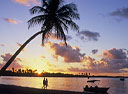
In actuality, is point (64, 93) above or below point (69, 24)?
below

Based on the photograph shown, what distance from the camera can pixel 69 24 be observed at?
14773 mm

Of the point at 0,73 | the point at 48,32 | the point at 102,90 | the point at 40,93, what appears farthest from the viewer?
the point at 102,90

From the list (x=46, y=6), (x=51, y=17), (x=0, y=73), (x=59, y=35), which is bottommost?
(x=0, y=73)

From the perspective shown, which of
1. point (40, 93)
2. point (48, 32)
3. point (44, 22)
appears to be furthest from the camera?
point (40, 93)

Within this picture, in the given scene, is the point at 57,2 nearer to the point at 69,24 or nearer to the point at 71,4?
the point at 71,4

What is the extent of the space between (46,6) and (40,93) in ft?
50.0

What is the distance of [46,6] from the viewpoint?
1548 centimetres

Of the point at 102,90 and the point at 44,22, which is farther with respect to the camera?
the point at 102,90

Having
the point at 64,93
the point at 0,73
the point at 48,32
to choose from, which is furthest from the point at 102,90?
the point at 0,73

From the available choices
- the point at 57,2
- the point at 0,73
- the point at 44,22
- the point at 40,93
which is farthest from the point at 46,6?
the point at 40,93

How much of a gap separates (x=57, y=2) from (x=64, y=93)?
16027 millimetres

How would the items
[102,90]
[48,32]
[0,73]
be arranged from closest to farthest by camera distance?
[0,73], [48,32], [102,90]

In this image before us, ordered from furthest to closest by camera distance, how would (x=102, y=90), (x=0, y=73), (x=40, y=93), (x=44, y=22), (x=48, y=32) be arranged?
(x=102, y=90)
(x=40, y=93)
(x=48, y=32)
(x=44, y=22)
(x=0, y=73)

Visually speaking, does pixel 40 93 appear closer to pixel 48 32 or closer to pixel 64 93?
pixel 64 93
